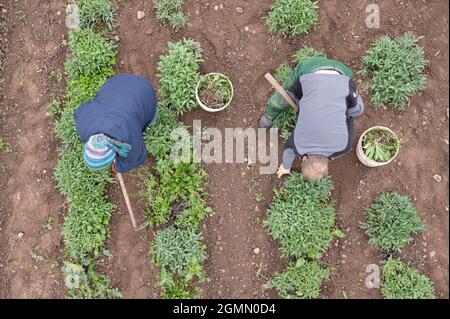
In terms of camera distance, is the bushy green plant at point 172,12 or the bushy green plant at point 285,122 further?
the bushy green plant at point 172,12

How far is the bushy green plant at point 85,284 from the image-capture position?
4.55 meters

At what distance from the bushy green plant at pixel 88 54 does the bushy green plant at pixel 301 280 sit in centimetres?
284

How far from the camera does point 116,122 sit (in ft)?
11.7

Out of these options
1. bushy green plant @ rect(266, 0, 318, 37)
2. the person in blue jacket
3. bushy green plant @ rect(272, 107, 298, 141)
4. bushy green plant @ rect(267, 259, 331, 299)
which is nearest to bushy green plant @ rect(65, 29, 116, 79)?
the person in blue jacket

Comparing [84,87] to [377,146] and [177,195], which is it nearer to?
[177,195]

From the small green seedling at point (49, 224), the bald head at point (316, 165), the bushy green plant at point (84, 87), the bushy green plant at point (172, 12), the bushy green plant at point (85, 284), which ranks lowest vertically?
the bushy green plant at point (85, 284)

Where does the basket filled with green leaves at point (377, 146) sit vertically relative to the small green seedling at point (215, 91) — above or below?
below

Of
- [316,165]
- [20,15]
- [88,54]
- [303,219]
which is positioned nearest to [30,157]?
[88,54]

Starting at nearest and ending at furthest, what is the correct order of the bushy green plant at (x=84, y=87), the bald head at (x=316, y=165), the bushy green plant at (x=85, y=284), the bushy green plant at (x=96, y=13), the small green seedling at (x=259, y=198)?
the bald head at (x=316, y=165), the bushy green plant at (x=85, y=284), the small green seedling at (x=259, y=198), the bushy green plant at (x=84, y=87), the bushy green plant at (x=96, y=13)

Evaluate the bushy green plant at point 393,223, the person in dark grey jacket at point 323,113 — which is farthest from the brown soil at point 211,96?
the bushy green plant at point 393,223

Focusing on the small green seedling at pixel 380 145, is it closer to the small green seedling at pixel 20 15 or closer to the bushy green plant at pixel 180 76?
the bushy green plant at pixel 180 76

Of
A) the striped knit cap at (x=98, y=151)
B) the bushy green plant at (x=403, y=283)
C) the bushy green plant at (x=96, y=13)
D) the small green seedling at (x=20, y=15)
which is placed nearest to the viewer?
the striped knit cap at (x=98, y=151)

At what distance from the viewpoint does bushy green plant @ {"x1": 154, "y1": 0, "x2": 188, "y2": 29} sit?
484cm
